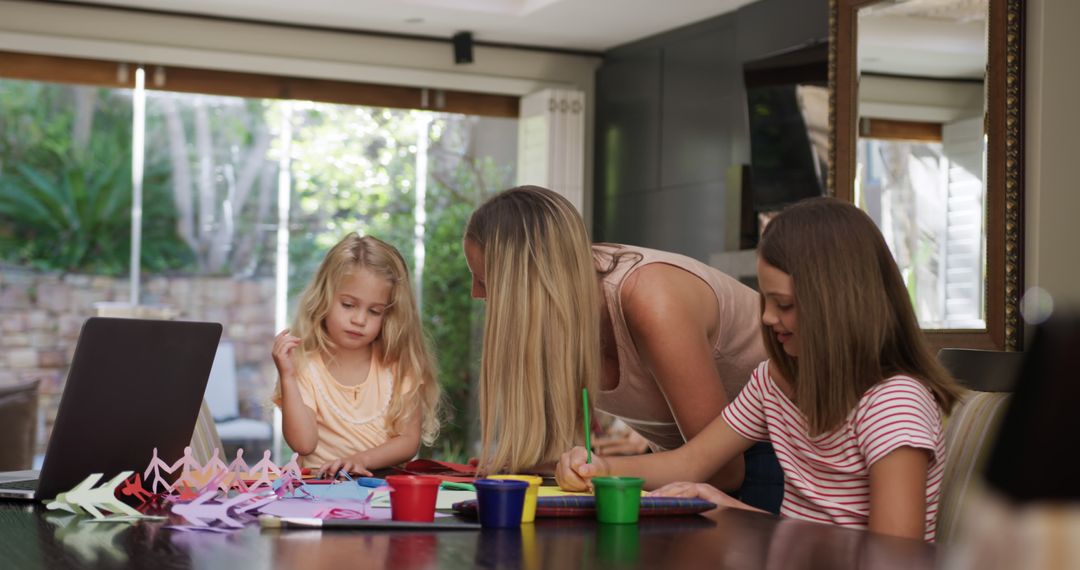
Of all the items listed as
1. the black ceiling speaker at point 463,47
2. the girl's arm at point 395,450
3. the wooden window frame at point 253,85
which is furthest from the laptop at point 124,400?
the black ceiling speaker at point 463,47

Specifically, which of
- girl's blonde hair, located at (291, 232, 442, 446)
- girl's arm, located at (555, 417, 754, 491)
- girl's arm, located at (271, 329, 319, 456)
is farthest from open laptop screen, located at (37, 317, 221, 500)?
girl's blonde hair, located at (291, 232, 442, 446)

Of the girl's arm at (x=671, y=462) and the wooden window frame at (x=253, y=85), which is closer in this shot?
the girl's arm at (x=671, y=462)

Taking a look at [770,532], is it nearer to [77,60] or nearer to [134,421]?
[134,421]

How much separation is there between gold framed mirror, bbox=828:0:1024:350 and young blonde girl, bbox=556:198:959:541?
2.45 m

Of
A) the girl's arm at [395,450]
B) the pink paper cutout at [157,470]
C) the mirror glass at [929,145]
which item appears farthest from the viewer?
the mirror glass at [929,145]

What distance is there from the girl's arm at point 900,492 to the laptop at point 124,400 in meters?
0.91

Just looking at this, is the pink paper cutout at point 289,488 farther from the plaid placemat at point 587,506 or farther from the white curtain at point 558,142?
the white curtain at point 558,142

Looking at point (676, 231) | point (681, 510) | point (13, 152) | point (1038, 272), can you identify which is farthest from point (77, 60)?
point (681, 510)

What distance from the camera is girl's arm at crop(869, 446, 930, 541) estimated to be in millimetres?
1430

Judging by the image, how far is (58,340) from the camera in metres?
7.34

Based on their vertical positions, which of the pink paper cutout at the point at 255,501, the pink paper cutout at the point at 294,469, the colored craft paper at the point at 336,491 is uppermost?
the pink paper cutout at the point at 294,469

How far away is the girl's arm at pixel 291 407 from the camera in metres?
2.38

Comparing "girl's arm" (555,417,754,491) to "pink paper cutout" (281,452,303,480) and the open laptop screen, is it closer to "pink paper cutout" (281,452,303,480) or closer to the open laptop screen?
"pink paper cutout" (281,452,303,480)

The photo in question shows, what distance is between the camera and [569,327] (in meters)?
1.78
